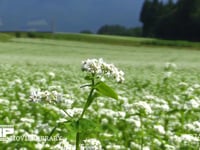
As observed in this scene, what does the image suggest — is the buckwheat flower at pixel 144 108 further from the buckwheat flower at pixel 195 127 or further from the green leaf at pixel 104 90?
the green leaf at pixel 104 90

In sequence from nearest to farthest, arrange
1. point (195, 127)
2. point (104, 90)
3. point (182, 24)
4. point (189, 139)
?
1. point (104, 90)
2. point (189, 139)
3. point (195, 127)
4. point (182, 24)

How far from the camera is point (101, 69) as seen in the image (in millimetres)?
2799

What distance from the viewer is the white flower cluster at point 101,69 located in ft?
9.11

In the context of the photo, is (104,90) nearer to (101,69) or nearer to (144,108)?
(101,69)

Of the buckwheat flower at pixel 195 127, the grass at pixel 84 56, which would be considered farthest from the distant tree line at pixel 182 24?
the buckwheat flower at pixel 195 127

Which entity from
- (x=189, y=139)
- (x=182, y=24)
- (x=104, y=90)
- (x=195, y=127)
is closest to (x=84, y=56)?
(x=195, y=127)

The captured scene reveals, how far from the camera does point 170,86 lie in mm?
14797

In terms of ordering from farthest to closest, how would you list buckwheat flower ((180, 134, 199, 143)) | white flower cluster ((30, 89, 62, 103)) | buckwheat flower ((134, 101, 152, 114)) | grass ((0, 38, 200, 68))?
grass ((0, 38, 200, 68)) < buckwheat flower ((180, 134, 199, 143)) < buckwheat flower ((134, 101, 152, 114)) < white flower cluster ((30, 89, 62, 103))

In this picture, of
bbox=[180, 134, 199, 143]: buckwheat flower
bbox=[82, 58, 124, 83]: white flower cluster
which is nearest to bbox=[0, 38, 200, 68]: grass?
bbox=[180, 134, 199, 143]: buckwheat flower

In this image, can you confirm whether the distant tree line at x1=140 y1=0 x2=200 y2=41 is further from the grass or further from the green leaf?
the green leaf

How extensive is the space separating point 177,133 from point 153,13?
115162mm

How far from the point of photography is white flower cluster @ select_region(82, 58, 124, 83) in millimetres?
2775

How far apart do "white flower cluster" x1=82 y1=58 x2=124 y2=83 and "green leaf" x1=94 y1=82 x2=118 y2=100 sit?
1.9 inches

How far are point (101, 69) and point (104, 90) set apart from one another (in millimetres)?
115
